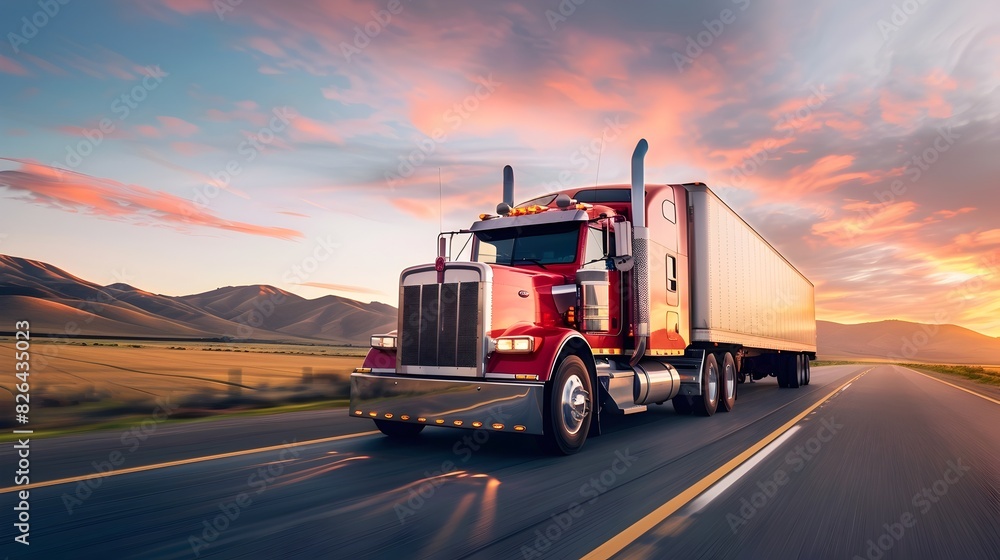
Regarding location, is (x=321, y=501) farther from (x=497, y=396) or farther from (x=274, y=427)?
(x=274, y=427)

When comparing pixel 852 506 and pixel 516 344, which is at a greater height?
pixel 516 344

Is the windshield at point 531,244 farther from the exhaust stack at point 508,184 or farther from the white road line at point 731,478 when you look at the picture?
the white road line at point 731,478

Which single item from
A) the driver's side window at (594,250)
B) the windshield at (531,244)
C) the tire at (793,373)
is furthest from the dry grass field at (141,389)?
the tire at (793,373)

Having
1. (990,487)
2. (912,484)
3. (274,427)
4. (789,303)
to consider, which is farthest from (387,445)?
(789,303)

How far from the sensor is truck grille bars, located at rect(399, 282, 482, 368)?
24.0 ft

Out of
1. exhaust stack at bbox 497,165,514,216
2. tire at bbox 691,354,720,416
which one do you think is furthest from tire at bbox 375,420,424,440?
tire at bbox 691,354,720,416

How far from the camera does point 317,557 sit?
3586 millimetres

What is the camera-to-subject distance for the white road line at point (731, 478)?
199 inches

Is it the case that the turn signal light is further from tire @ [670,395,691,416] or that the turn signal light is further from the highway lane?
tire @ [670,395,691,416]

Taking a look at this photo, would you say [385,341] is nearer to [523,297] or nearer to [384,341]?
[384,341]

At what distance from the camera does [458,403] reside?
696cm

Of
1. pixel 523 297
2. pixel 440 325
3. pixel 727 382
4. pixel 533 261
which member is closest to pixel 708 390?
pixel 727 382

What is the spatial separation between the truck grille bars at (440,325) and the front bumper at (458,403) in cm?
29

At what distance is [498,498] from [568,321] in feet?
12.2
